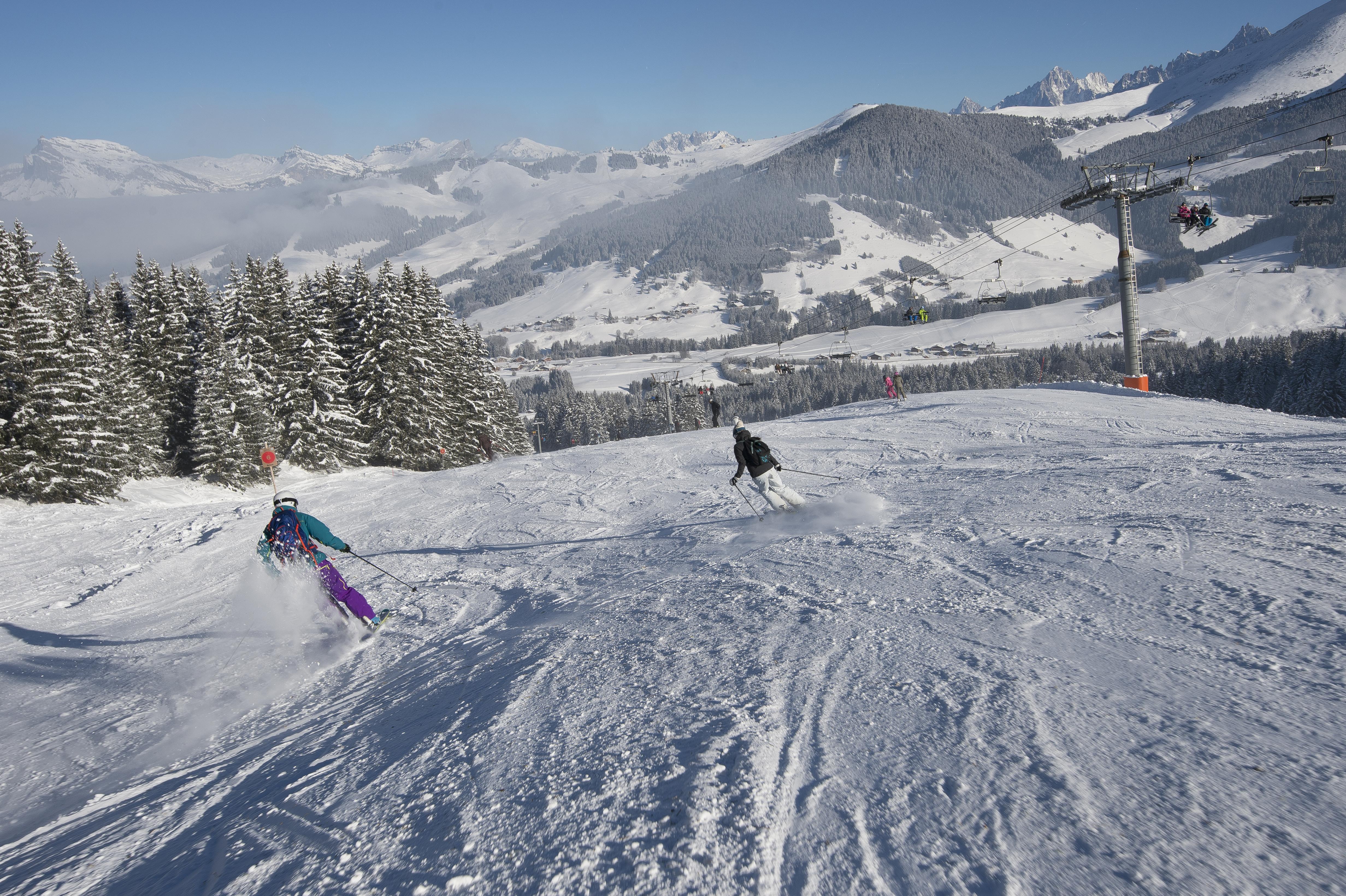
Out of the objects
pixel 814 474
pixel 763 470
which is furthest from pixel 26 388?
pixel 814 474

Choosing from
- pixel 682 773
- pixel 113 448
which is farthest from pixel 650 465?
pixel 113 448

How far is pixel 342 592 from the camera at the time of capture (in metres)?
8.58

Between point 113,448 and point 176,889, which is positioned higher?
point 113,448

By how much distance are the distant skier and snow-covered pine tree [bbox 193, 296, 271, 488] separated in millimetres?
23342

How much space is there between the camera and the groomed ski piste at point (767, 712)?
296 centimetres

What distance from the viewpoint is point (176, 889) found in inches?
137

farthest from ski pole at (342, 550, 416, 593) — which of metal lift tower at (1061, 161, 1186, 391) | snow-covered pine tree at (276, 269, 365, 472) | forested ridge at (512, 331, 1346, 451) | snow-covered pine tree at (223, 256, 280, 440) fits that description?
metal lift tower at (1061, 161, 1186, 391)

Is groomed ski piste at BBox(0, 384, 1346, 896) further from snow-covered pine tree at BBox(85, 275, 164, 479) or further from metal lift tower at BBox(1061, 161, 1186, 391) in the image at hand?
metal lift tower at BBox(1061, 161, 1186, 391)

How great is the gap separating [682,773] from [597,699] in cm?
139

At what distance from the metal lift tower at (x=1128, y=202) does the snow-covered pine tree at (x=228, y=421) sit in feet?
120

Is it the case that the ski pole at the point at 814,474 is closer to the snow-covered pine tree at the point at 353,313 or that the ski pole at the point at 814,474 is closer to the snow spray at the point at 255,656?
the snow spray at the point at 255,656

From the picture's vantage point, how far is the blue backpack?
902 centimetres

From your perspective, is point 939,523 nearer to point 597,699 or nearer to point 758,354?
point 597,699

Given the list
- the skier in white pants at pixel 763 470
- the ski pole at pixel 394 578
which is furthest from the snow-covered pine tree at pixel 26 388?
the skier in white pants at pixel 763 470
